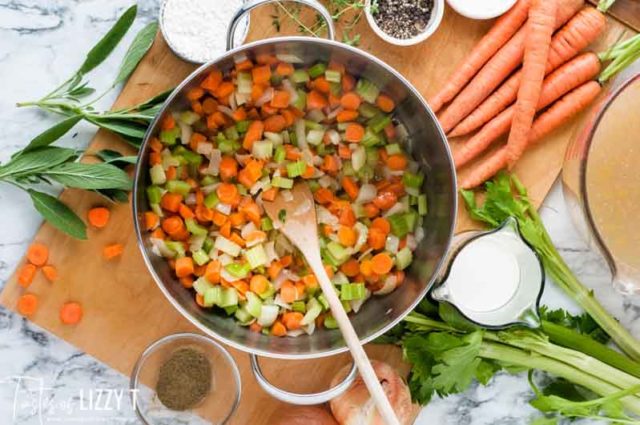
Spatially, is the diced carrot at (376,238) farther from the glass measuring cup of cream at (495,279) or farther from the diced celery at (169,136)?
the diced celery at (169,136)

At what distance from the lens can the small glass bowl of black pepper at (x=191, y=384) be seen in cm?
211

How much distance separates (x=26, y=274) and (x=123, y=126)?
0.47m

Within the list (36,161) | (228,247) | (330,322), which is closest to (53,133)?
(36,161)

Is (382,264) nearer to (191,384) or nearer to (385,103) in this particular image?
(385,103)

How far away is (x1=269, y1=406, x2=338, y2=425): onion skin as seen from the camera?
6.83ft

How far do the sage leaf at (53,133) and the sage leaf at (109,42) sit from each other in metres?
0.13

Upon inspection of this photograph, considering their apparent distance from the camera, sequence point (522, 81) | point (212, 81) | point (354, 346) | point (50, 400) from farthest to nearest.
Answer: point (50, 400), point (522, 81), point (212, 81), point (354, 346)

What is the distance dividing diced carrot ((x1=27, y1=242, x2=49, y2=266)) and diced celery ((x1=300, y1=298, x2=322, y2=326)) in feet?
2.33

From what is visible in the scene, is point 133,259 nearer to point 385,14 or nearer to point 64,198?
point 64,198

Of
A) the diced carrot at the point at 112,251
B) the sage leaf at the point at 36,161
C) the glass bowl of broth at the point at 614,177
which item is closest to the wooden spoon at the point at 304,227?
the diced carrot at the point at 112,251

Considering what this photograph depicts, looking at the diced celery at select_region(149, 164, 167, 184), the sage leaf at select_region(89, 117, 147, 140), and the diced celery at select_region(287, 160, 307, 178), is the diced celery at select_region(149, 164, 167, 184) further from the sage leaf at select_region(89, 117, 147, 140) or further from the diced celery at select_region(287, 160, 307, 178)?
the diced celery at select_region(287, 160, 307, 178)

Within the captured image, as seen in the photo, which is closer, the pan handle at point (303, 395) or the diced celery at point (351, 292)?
the pan handle at point (303, 395)

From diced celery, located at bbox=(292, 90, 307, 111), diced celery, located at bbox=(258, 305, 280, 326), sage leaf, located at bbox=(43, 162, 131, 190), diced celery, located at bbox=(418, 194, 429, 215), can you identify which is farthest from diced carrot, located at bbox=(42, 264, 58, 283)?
diced celery, located at bbox=(418, 194, 429, 215)

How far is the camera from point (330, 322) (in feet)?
6.66
